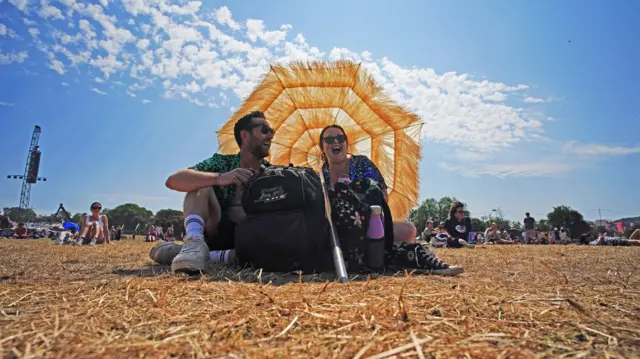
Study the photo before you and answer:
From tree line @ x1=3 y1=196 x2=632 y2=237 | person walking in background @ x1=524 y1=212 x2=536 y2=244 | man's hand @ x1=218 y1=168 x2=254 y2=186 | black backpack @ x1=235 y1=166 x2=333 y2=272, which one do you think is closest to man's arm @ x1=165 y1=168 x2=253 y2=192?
man's hand @ x1=218 y1=168 x2=254 y2=186

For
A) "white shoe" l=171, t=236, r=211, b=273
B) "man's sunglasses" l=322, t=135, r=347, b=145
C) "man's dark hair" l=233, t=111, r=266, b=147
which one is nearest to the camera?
"white shoe" l=171, t=236, r=211, b=273

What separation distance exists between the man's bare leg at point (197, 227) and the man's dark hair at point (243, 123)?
0.88 m

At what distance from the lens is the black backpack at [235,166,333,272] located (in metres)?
2.29

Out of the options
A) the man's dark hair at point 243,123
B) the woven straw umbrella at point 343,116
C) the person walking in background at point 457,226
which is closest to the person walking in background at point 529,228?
the person walking in background at point 457,226

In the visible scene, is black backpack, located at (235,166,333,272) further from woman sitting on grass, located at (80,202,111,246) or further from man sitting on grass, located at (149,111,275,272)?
woman sitting on grass, located at (80,202,111,246)

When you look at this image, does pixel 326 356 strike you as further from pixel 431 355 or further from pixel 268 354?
pixel 431 355

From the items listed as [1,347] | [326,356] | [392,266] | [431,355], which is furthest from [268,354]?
[392,266]

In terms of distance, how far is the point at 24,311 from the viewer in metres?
1.27

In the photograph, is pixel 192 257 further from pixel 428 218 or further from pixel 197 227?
pixel 428 218

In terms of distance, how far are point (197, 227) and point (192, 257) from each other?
35cm

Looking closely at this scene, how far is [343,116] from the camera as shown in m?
4.00

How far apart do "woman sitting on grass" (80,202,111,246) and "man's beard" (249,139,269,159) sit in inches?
286

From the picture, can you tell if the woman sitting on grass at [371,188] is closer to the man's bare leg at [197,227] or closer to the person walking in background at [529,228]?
the man's bare leg at [197,227]

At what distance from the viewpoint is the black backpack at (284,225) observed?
229 cm
